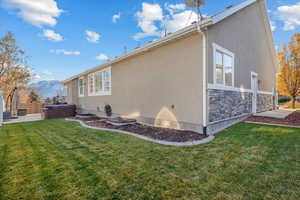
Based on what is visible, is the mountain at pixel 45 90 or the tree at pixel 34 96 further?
the mountain at pixel 45 90

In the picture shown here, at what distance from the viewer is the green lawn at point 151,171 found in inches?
81.0

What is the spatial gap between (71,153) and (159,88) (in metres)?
4.14

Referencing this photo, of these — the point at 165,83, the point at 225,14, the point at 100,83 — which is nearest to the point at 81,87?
the point at 100,83

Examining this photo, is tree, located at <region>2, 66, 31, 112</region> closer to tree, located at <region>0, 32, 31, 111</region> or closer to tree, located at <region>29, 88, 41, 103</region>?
tree, located at <region>0, 32, 31, 111</region>

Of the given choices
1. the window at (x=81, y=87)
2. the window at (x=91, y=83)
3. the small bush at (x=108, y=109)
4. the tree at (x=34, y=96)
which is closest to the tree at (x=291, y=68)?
the small bush at (x=108, y=109)

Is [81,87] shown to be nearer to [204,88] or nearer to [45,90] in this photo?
[204,88]

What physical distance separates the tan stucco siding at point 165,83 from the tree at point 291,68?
46.6 feet

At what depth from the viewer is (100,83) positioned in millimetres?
11055

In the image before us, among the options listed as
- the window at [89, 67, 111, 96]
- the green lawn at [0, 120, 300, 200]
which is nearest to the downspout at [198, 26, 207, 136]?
the green lawn at [0, 120, 300, 200]

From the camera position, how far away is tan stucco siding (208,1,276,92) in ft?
18.9

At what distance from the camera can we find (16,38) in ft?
41.8

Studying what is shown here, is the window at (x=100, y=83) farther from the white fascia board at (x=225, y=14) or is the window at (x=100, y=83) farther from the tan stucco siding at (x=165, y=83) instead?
the white fascia board at (x=225, y=14)

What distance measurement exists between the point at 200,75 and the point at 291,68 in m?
14.4

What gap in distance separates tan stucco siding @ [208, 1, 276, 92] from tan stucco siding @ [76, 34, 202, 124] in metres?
0.64
